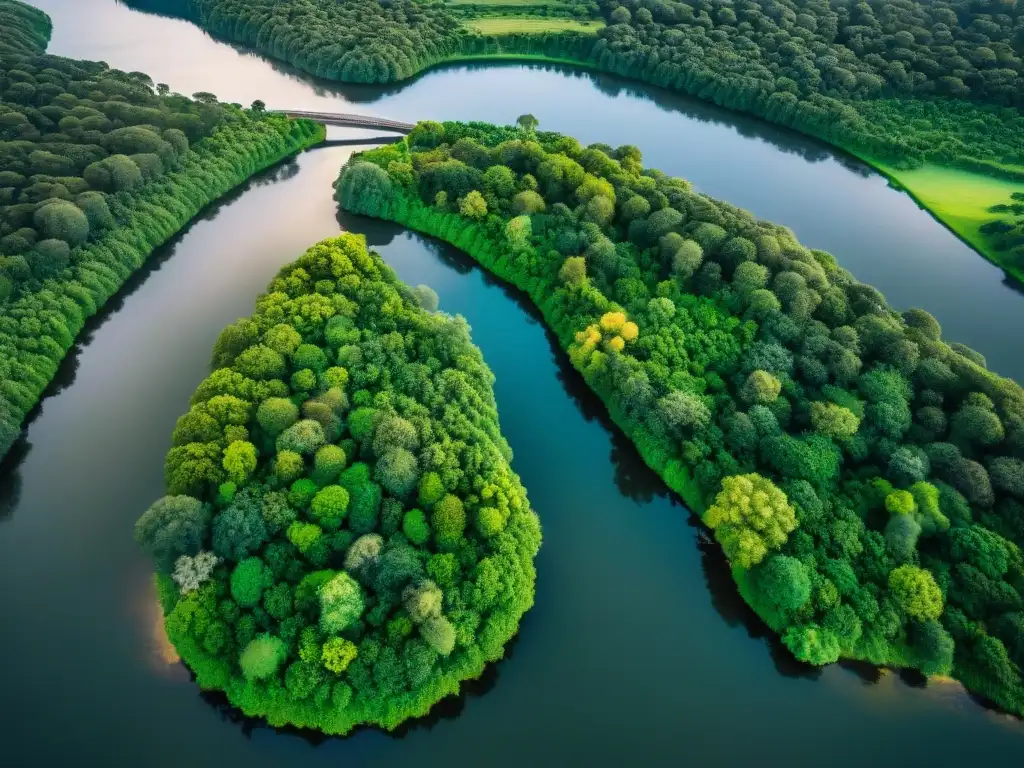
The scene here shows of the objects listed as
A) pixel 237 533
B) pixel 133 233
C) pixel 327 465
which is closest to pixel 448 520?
pixel 327 465

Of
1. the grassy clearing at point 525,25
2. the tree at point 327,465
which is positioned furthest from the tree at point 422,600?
the grassy clearing at point 525,25

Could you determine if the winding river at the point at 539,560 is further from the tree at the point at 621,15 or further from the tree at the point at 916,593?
the tree at the point at 621,15

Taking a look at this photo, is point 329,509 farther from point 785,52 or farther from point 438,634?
point 785,52

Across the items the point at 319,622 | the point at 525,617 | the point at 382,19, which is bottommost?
the point at 525,617

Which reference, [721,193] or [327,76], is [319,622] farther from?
[327,76]

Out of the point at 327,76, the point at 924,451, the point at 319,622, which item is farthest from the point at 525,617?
the point at 327,76
